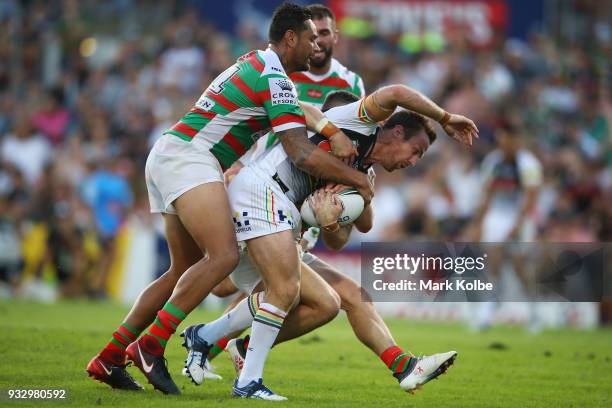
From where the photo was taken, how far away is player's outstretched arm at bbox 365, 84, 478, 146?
25.8ft

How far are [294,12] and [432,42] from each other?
643 inches

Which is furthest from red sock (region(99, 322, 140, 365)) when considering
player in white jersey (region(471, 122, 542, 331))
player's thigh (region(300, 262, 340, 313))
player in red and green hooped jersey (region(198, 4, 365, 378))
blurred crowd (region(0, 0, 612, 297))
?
blurred crowd (region(0, 0, 612, 297))

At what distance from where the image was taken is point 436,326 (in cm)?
1697

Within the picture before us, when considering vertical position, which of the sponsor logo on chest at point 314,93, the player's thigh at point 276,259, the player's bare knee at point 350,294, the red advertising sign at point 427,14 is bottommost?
the player's bare knee at point 350,294

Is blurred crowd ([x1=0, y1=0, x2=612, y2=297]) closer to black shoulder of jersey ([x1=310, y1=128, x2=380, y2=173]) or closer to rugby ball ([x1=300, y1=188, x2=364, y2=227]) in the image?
black shoulder of jersey ([x1=310, y1=128, x2=380, y2=173])

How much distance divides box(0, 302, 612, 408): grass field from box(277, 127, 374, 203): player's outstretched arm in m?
1.70

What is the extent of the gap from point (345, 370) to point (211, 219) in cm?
303

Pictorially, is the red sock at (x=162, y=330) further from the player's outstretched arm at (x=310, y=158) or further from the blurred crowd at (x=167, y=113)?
the blurred crowd at (x=167, y=113)

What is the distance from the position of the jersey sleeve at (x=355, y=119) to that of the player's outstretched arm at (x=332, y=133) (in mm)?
124

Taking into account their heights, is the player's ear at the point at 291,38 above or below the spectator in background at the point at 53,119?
below

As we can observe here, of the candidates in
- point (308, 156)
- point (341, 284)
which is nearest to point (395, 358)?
point (341, 284)

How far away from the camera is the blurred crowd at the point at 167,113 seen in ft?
65.5

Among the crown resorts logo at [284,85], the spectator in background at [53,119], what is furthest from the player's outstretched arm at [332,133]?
the spectator in background at [53,119]

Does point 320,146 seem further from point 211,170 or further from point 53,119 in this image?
point 53,119
